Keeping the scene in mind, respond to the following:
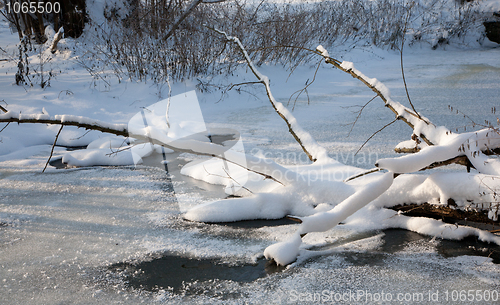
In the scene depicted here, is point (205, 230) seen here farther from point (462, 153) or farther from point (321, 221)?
point (462, 153)

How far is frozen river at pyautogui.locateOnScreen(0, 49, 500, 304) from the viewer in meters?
1.66

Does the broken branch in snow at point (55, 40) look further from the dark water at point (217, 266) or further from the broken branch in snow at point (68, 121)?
the dark water at point (217, 266)

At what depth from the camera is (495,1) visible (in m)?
11.5

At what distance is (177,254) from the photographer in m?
2.02

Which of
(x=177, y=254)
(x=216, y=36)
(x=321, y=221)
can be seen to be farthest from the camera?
(x=216, y=36)

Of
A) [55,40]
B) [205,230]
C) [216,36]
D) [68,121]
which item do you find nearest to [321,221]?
[205,230]

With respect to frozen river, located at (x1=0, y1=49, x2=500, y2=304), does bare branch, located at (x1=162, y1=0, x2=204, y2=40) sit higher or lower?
higher

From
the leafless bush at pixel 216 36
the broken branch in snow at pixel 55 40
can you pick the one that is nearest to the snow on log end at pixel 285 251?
the leafless bush at pixel 216 36

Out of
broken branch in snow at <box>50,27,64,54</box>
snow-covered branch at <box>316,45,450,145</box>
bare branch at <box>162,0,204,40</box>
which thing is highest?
bare branch at <box>162,0,204,40</box>

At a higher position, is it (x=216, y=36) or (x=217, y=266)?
(x=216, y=36)

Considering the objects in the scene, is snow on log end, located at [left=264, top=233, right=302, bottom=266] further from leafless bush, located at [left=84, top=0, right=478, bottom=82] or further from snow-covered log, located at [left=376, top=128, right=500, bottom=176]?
leafless bush, located at [left=84, top=0, right=478, bottom=82]

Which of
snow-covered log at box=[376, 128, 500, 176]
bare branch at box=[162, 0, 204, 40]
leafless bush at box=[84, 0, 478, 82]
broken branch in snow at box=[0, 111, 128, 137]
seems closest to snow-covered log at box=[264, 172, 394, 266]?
snow-covered log at box=[376, 128, 500, 176]

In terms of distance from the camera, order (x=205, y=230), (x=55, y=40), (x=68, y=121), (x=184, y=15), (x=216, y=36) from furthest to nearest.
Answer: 1. (x=184, y=15)
2. (x=55, y=40)
3. (x=216, y=36)
4. (x=68, y=121)
5. (x=205, y=230)

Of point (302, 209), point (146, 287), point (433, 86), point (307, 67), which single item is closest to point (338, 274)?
point (302, 209)
